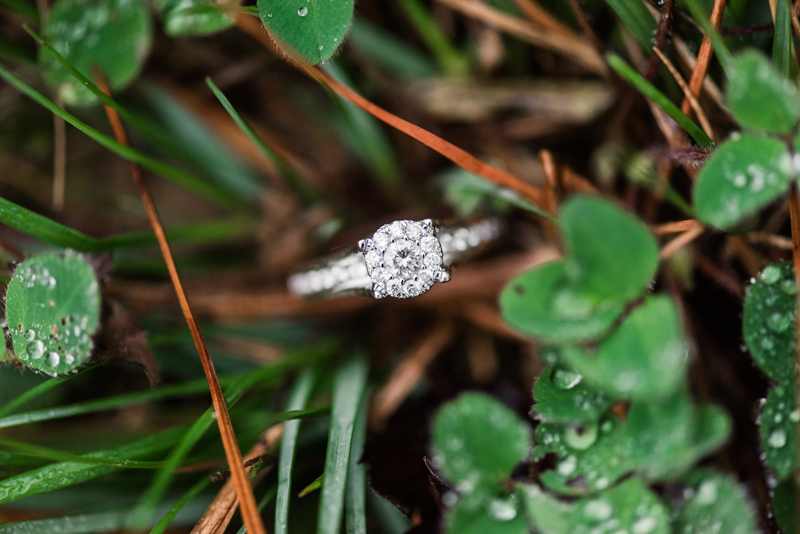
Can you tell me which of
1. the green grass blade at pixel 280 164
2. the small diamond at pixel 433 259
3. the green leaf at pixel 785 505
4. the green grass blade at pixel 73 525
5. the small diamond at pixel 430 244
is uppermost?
the green grass blade at pixel 280 164

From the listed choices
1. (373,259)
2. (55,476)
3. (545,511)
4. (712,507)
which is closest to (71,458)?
(55,476)

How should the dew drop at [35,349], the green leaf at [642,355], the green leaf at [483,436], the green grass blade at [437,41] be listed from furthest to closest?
the green grass blade at [437,41] → the dew drop at [35,349] → the green leaf at [483,436] → the green leaf at [642,355]

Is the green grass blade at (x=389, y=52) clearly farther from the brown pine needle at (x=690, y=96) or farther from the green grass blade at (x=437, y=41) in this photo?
the brown pine needle at (x=690, y=96)

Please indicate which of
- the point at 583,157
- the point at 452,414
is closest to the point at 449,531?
the point at 452,414

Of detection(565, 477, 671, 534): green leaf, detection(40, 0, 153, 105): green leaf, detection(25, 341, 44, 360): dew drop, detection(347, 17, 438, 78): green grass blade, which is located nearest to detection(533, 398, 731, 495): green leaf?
detection(565, 477, 671, 534): green leaf

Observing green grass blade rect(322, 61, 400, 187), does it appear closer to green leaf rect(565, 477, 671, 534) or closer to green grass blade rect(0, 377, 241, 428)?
green grass blade rect(0, 377, 241, 428)

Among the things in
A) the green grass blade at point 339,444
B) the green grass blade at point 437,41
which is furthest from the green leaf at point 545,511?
the green grass blade at point 437,41

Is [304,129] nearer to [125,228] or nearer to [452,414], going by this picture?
[125,228]

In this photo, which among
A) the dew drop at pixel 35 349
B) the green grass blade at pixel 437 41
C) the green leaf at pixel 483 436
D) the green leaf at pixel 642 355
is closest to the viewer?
the green leaf at pixel 642 355
